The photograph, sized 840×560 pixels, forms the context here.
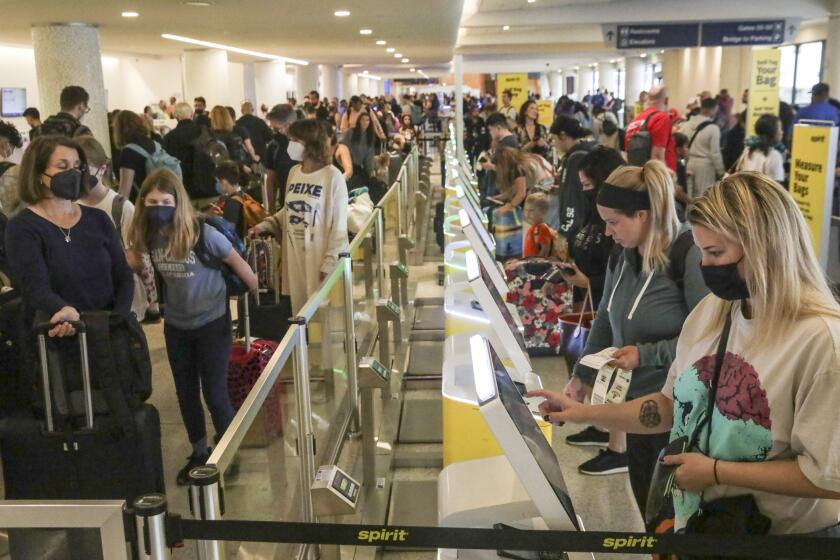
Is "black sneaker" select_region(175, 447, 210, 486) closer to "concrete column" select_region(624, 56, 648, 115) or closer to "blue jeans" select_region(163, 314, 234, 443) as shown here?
"blue jeans" select_region(163, 314, 234, 443)

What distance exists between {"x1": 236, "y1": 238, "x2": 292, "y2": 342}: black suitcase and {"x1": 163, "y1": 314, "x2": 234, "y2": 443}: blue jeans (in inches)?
55.6

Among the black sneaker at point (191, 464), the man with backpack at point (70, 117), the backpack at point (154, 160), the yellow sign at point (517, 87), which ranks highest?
the yellow sign at point (517, 87)

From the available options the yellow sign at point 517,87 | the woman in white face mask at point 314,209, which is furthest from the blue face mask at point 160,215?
the yellow sign at point 517,87

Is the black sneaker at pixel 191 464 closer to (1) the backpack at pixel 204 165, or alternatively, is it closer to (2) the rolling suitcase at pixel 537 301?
(2) the rolling suitcase at pixel 537 301

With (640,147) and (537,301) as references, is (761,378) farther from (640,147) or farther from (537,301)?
(640,147)

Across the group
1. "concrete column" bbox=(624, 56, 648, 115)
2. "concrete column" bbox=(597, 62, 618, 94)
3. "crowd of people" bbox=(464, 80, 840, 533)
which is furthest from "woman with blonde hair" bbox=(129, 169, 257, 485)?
"concrete column" bbox=(597, 62, 618, 94)

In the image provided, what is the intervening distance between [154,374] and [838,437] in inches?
208

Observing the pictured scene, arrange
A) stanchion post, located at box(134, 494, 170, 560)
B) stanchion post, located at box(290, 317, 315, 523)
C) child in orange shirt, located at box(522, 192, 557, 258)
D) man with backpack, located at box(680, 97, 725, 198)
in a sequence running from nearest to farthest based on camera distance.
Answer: stanchion post, located at box(134, 494, 170, 560) → stanchion post, located at box(290, 317, 315, 523) → child in orange shirt, located at box(522, 192, 557, 258) → man with backpack, located at box(680, 97, 725, 198)

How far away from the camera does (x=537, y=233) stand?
264 inches

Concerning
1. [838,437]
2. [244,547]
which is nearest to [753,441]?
[838,437]

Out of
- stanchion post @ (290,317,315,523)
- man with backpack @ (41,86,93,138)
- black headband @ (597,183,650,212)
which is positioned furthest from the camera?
man with backpack @ (41,86,93,138)

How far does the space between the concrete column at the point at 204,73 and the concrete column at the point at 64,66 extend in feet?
20.1

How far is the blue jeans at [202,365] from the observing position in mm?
4168

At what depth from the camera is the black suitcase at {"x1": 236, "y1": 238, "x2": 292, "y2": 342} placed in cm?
582
